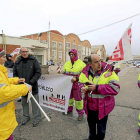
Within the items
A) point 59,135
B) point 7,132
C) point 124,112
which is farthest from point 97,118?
point 124,112

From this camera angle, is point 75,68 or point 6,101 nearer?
point 6,101

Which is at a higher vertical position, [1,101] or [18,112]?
[1,101]

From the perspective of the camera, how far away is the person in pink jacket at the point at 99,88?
6.07 ft

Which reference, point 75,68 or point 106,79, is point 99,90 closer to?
point 106,79

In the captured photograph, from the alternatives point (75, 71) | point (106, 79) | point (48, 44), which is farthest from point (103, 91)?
point (48, 44)

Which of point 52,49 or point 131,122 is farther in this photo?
point 52,49

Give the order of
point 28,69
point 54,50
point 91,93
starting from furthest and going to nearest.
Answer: point 54,50
point 28,69
point 91,93

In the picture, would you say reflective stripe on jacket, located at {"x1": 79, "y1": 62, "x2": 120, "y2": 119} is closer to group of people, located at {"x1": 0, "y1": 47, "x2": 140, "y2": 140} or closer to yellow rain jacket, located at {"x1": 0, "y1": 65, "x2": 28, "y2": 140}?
group of people, located at {"x1": 0, "y1": 47, "x2": 140, "y2": 140}

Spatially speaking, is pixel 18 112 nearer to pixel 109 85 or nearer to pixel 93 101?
pixel 93 101

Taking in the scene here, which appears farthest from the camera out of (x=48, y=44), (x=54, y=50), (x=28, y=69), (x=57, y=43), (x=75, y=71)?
(x=57, y=43)

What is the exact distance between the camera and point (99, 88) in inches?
72.6

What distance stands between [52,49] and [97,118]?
31979mm

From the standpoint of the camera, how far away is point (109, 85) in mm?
1846

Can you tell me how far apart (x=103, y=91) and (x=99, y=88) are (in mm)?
73
